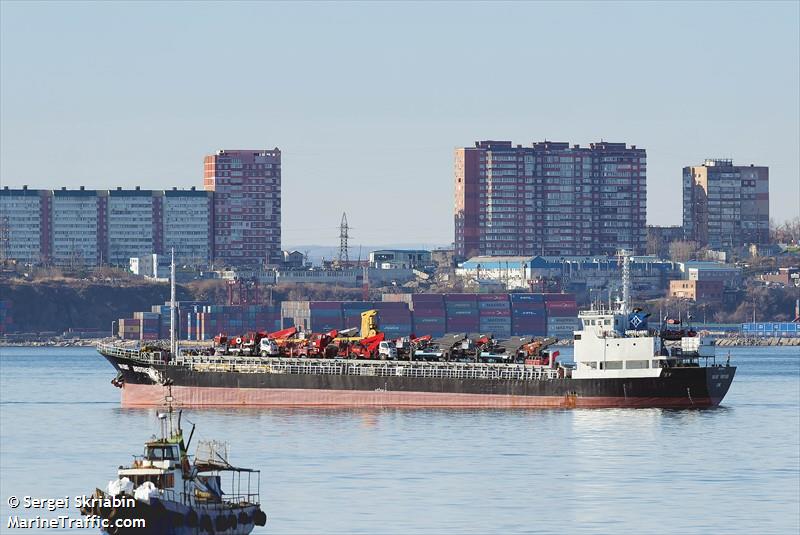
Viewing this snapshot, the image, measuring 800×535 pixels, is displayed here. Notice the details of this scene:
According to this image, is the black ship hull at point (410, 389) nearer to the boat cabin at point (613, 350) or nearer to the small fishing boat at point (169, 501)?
the boat cabin at point (613, 350)

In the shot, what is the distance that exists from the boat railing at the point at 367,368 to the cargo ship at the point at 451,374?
0.17ft

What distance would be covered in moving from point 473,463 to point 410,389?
32389mm

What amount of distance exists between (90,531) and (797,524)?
785 inches

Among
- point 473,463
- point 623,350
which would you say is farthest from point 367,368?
point 473,463

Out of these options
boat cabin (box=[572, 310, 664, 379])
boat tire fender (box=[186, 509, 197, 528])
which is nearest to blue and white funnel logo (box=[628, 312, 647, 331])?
boat cabin (box=[572, 310, 664, 379])

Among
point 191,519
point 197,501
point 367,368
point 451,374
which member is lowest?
point 191,519

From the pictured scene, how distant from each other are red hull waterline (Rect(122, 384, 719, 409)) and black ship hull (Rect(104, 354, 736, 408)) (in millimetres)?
50

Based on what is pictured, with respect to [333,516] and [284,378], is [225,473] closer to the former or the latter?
[333,516]

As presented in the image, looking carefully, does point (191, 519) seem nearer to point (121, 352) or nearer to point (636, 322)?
point (636, 322)

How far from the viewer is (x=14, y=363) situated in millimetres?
198500

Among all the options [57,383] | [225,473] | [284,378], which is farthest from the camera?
[57,383]

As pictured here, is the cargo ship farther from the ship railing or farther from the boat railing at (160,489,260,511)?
the boat railing at (160,489,260,511)

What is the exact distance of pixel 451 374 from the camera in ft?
344

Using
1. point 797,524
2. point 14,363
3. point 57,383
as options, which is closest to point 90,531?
point 797,524
